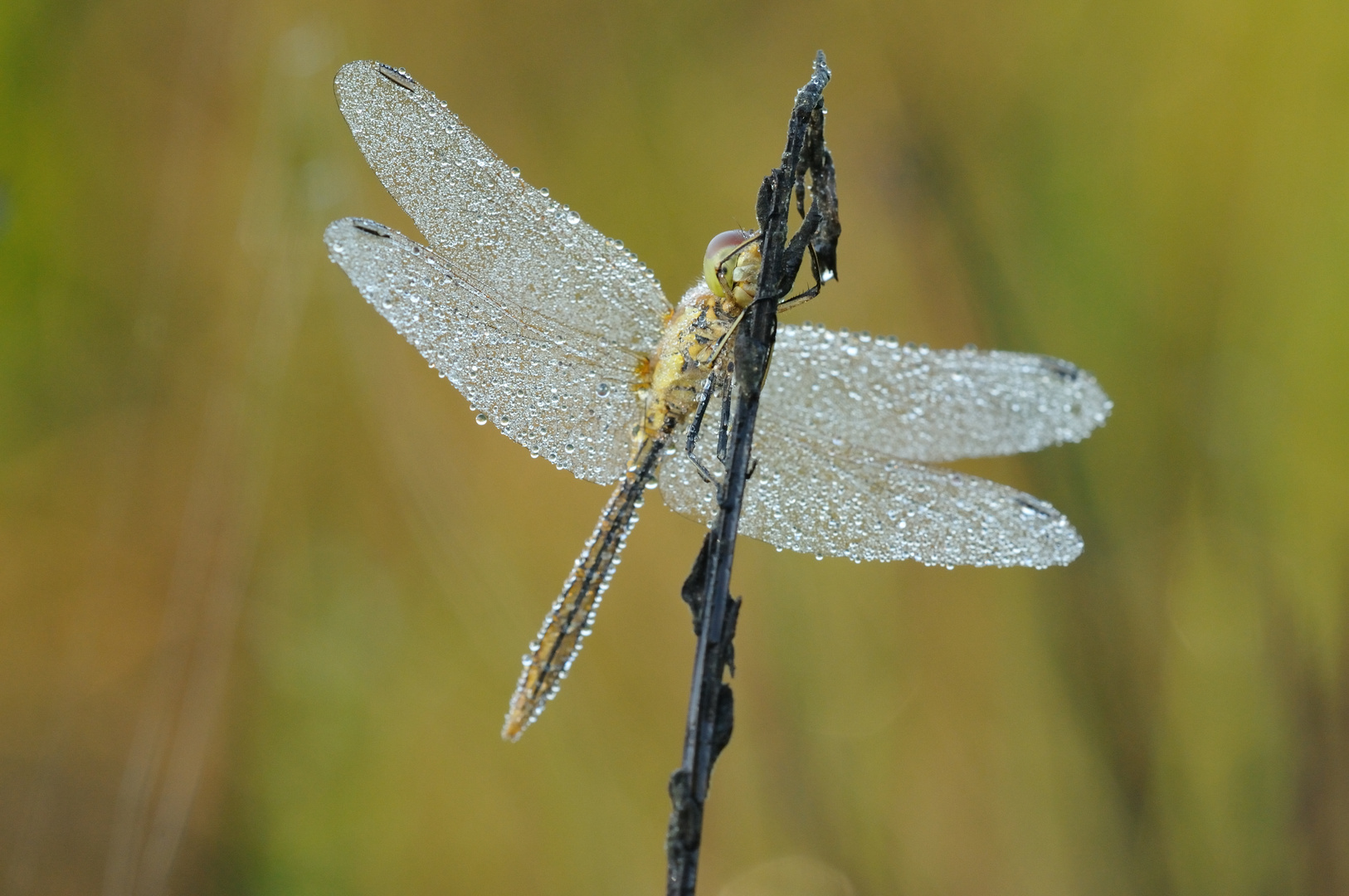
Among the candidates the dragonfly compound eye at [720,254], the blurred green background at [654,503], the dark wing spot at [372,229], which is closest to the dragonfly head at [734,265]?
the dragonfly compound eye at [720,254]

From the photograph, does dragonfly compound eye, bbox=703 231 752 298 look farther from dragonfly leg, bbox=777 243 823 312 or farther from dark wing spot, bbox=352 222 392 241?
dark wing spot, bbox=352 222 392 241

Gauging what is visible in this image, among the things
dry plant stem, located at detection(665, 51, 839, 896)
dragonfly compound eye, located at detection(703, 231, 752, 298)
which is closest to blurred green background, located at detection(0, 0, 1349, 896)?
dragonfly compound eye, located at detection(703, 231, 752, 298)

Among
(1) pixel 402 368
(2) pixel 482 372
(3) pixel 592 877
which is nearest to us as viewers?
(2) pixel 482 372

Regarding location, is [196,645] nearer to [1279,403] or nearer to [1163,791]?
[1163,791]

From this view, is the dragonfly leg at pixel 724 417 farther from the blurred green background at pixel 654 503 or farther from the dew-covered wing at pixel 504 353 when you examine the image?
the blurred green background at pixel 654 503

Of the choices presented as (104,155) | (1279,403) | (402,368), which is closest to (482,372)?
(402,368)

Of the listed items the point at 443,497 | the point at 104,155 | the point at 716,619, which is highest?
the point at 104,155

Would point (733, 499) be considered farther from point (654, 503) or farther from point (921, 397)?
point (654, 503)
